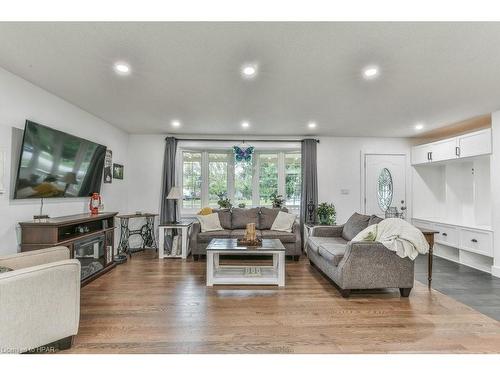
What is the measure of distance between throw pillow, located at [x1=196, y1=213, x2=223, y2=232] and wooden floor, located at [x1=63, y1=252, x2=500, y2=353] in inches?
54.9

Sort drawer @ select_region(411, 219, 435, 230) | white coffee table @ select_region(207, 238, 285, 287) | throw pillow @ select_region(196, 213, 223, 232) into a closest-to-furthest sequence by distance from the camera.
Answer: white coffee table @ select_region(207, 238, 285, 287) → throw pillow @ select_region(196, 213, 223, 232) → drawer @ select_region(411, 219, 435, 230)

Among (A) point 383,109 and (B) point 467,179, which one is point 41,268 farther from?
(B) point 467,179

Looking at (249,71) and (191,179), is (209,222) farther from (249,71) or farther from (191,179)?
(249,71)

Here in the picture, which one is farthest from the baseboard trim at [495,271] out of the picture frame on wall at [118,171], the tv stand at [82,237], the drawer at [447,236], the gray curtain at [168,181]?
the picture frame on wall at [118,171]

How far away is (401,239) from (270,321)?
1.70 m

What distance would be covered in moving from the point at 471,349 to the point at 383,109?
9.98 ft

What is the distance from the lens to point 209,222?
4789mm

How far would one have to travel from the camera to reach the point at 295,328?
88.4 inches

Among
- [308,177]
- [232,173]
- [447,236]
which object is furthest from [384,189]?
[232,173]

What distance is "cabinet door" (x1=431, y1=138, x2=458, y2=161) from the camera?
14.9ft

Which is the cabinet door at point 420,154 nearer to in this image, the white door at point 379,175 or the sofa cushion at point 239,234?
the white door at point 379,175

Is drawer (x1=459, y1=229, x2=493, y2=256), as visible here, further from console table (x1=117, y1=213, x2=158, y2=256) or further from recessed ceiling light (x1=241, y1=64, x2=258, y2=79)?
console table (x1=117, y1=213, x2=158, y2=256)

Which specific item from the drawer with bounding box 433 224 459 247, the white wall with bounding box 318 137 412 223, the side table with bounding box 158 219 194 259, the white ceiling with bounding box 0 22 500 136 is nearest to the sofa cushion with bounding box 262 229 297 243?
the side table with bounding box 158 219 194 259

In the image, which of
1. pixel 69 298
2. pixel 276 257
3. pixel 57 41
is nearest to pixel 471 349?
pixel 276 257
